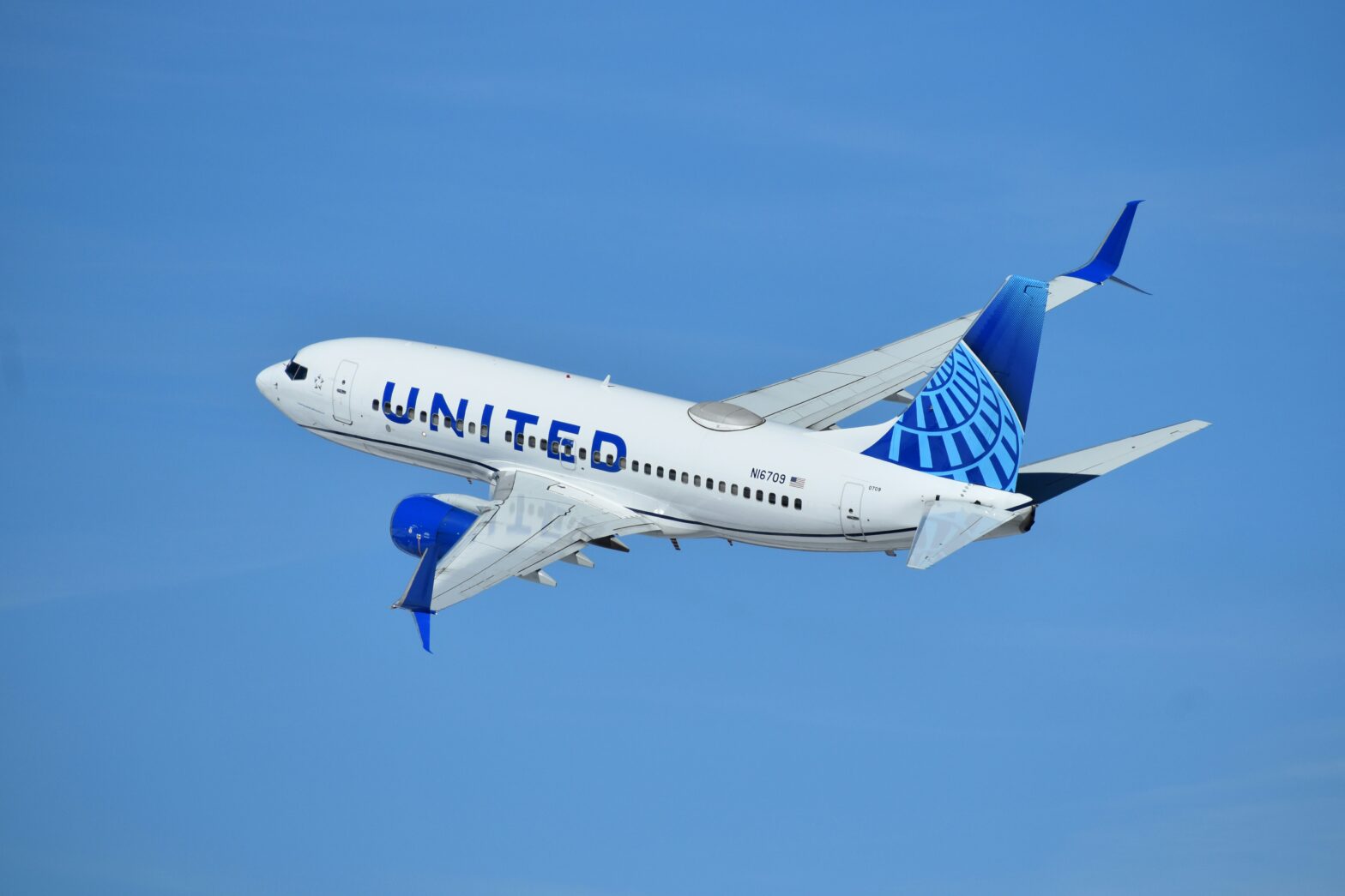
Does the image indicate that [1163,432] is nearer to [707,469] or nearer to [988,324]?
[988,324]

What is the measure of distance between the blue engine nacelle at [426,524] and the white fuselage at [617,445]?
12.9 feet

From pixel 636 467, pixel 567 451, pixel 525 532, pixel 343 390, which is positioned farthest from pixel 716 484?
pixel 343 390

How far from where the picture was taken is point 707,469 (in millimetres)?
73562

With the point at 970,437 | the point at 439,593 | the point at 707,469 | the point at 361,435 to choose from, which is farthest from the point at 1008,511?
the point at 361,435

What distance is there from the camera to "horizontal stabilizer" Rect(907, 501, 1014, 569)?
216ft

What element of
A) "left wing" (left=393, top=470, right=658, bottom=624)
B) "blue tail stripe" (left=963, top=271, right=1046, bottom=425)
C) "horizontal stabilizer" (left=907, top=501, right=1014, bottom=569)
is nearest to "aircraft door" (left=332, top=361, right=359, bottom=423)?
"left wing" (left=393, top=470, right=658, bottom=624)

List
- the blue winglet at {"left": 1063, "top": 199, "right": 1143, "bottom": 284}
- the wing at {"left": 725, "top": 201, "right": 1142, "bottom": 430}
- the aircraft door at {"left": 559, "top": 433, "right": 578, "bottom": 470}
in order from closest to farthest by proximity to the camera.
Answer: the aircraft door at {"left": 559, "top": 433, "right": 578, "bottom": 470} → the wing at {"left": 725, "top": 201, "right": 1142, "bottom": 430} → the blue winglet at {"left": 1063, "top": 199, "right": 1143, "bottom": 284}

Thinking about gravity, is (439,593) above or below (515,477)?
below

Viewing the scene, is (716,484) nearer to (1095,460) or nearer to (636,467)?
(636,467)

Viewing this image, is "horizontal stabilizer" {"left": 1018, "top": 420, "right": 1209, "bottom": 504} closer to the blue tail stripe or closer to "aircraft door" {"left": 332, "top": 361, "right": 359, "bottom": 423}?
the blue tail stripe

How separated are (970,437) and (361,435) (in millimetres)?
24627

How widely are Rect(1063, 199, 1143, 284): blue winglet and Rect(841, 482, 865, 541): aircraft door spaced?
1999cm

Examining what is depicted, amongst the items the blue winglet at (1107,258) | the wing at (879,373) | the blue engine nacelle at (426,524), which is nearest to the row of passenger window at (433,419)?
the blue engine nacelle at (426,524)

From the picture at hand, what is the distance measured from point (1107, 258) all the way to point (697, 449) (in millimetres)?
22379
